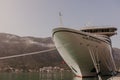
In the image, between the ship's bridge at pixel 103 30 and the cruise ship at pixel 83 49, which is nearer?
the cruise ship at pixel 83 49

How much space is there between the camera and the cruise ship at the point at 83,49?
34812mm

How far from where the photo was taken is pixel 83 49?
3569 cm

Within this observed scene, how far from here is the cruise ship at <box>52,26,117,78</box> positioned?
34.8 meters

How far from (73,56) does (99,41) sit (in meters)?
4.89

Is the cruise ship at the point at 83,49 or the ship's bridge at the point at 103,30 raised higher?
the ship's bridge at the point at 103,30

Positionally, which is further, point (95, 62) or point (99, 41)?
point (99, 41)

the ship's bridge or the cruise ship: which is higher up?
the ship's bridge

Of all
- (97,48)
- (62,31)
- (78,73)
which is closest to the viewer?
(62,31)

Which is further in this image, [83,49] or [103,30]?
[103,30]

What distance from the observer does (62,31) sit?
34531mm

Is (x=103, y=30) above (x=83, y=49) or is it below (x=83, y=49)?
above

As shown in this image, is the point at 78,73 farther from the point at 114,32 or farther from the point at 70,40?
the point at 114,32

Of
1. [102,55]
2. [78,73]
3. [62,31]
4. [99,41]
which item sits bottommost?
[78,73]

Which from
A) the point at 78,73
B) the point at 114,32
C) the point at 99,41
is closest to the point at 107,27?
the point at 114,32
